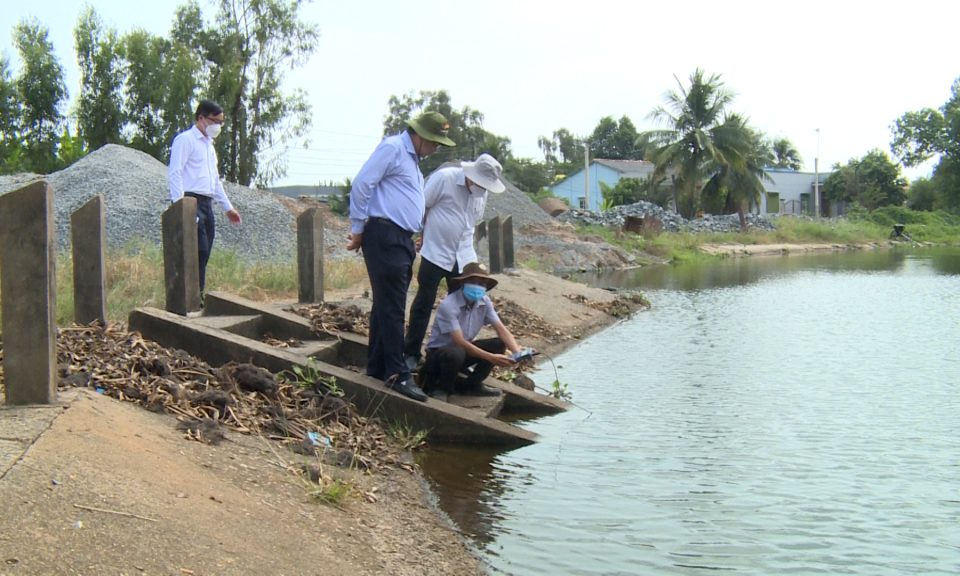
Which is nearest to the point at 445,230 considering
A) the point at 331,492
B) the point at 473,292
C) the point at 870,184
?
the point at 473,292

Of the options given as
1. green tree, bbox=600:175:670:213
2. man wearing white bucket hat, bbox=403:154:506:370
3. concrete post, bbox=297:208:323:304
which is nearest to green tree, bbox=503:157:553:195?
green tree, bbox=600:175:670:213

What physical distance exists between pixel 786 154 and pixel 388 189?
301 ft

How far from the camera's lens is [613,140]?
91.7 metres

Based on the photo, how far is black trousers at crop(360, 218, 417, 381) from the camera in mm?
6406

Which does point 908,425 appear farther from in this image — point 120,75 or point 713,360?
point 120,75

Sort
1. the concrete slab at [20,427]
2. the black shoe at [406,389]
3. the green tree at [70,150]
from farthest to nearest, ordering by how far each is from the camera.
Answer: the green tree at [70,150] → the black shoe at [406,389] → the concrete slab at [20,427]

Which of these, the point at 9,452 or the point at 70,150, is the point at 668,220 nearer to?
the point at 70,150

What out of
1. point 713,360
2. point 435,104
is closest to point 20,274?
point 713,360

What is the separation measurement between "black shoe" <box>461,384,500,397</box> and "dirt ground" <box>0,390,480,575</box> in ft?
6.92

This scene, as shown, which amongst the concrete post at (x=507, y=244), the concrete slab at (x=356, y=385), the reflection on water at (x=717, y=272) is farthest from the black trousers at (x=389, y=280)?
the reflection on water at (x=717, y=272)

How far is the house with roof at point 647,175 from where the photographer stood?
71.0m

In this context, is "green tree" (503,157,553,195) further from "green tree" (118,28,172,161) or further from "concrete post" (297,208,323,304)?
"concrete post" (297,208,323,304)

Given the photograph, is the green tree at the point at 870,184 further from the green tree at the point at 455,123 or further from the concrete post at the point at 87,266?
the concrete post at the point at 87,266

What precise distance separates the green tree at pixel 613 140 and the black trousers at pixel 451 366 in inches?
3355
